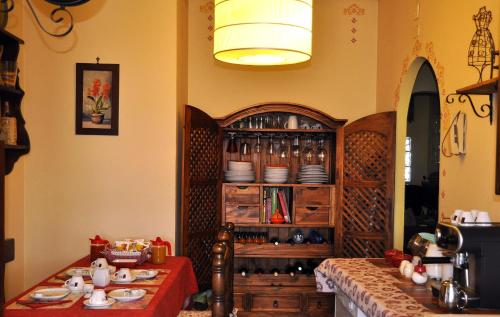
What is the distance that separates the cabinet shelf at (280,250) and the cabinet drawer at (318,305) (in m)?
0.34

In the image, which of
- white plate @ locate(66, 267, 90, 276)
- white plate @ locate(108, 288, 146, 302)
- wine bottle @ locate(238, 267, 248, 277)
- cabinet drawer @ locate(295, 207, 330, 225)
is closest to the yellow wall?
cabinet drawer @ locate(295, 207, 330, 225)

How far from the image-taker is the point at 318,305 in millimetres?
4250

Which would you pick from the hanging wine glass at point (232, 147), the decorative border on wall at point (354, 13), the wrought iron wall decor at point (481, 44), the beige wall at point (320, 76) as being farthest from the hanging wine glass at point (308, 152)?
the wrought iron wall decor at point (481, 44)

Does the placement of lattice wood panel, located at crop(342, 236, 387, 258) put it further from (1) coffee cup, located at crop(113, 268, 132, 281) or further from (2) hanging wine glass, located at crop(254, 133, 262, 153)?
(1) coffee cup, located at crop(113, 268, 132, 281)

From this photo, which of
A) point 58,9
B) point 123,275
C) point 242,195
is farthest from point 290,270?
point 58,9

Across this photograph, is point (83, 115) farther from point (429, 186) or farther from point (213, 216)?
point (429, 186)

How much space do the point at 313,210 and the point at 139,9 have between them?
83.8 inches

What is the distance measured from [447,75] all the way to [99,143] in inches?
97.3

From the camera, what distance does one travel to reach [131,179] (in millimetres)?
3822

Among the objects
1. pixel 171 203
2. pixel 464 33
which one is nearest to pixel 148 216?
pixel 171 203

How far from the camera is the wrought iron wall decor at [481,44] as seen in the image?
→ 96.8 inches

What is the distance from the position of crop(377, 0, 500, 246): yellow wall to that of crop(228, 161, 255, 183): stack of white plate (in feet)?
4.07

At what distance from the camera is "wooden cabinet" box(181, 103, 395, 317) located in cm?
407

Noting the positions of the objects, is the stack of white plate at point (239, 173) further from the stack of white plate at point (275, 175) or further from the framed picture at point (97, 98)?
the framed picture at point (97, 98)
